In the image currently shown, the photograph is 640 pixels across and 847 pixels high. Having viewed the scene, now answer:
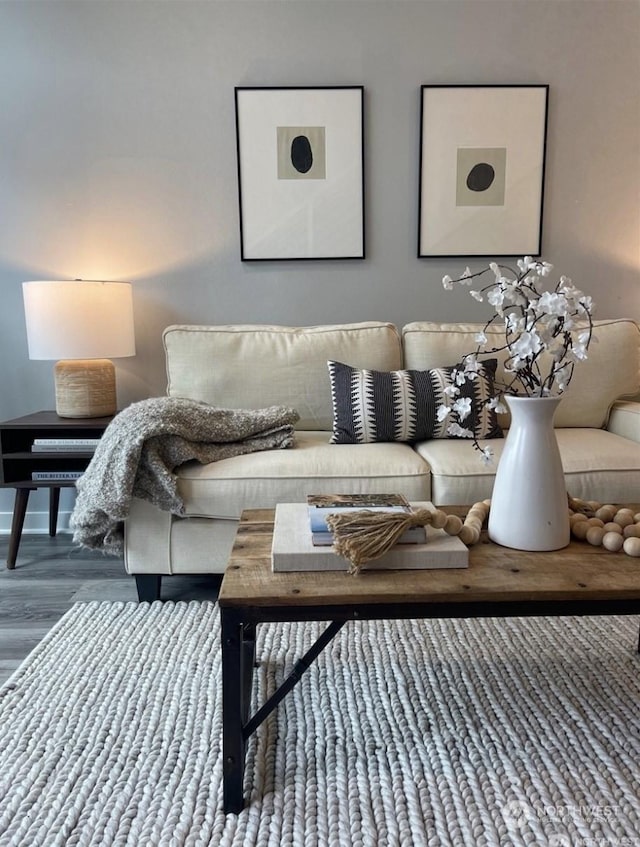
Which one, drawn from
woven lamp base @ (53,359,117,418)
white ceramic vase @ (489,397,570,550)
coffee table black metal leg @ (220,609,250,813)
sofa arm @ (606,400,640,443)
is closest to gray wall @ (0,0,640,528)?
woven lamp base @ (53,359,117,418)

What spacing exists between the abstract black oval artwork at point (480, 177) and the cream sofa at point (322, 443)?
0.70m

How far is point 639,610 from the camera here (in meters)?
1.05

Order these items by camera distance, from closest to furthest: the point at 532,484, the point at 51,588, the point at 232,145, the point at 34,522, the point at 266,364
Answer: the point at 532,484 → the point at 51,588 → the point at 266,364 → the point at 232,145 → the point at 34,522

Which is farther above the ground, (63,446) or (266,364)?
(266,364)

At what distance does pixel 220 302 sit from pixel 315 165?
718 millimetres

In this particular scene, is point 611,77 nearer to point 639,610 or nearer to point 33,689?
point 639,610

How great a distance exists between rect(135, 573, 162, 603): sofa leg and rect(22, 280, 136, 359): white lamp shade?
882 mm

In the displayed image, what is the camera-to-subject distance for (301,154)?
2623 millimetres

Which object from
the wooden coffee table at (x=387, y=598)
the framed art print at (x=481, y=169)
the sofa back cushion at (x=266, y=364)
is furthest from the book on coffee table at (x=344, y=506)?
the framed art print at (x=481, y=169)

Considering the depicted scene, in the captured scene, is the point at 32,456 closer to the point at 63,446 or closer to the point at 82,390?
the point at 63,446

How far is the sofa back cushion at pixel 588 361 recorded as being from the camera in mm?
2340

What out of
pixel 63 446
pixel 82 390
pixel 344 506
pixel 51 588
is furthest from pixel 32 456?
pixel 344 506

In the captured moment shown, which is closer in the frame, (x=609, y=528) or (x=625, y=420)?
(x=609, y=528)

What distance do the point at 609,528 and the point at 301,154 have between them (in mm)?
2062
